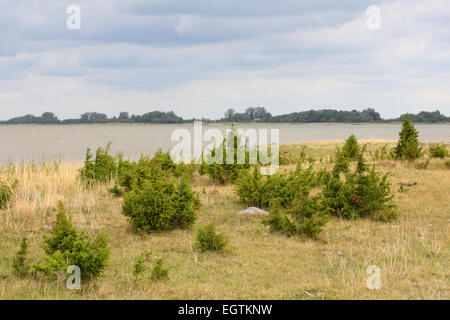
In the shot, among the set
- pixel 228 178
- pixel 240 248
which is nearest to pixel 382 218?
pixel 240 248

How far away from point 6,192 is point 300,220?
23.3 ft

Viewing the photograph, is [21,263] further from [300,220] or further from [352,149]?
[352,149]

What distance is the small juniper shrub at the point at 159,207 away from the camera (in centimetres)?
768

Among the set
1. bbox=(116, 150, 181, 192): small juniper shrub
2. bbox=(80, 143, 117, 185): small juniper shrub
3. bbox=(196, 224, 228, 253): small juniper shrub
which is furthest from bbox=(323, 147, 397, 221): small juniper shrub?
bbox=(80, 143, 117, 185): small juniper shrub

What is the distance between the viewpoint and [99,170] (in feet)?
43.4

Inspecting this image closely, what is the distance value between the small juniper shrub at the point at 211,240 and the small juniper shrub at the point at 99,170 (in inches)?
274

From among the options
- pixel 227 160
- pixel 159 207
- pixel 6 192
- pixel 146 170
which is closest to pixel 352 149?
pixel 227 160

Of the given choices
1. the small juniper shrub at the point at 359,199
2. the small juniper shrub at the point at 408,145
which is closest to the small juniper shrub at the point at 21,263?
the small juniper shrub at the point at 359,199

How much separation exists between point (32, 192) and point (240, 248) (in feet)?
21.3

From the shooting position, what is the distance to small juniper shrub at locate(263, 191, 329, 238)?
288 inches

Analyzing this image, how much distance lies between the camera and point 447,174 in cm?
1305

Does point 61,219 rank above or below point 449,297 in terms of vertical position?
above

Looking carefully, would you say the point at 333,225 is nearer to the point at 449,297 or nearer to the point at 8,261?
the point at 449,297

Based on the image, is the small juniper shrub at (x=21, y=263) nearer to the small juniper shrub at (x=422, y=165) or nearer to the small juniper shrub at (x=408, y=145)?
the small juniper shrub at (x=422, y=165)
